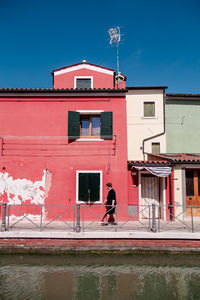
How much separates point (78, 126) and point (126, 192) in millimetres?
3787

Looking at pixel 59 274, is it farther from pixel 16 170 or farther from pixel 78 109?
pixel 78 109

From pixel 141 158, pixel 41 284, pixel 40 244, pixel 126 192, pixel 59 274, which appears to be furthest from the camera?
pixel 141 158

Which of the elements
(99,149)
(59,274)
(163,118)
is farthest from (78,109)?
(59,274)

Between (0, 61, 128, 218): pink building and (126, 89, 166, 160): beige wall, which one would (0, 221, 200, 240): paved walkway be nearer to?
(0, 61, 128, 218): pink building

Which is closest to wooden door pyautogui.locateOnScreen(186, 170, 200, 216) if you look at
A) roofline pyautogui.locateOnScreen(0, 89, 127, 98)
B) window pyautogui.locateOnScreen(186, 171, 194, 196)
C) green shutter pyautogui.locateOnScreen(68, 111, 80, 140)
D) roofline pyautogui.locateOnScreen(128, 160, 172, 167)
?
window pyautogui.locateOnScreen(186, 171, 194, 196)

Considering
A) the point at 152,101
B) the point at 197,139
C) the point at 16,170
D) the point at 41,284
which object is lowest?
the point at 41,284

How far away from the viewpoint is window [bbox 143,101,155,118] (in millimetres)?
13398

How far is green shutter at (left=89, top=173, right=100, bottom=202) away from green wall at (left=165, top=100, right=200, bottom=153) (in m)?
4.80

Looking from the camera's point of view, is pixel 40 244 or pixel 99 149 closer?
pixel 40 244

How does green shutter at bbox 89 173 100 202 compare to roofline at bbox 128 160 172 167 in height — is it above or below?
below

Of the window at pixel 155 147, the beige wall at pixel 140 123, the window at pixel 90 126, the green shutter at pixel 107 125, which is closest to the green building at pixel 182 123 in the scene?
the beige wall at pixel 140 123

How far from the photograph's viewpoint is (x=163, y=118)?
13.2 meters

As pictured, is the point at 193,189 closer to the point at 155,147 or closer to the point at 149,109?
the point at 155,147

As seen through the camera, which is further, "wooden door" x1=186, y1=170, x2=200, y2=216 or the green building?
the green building
